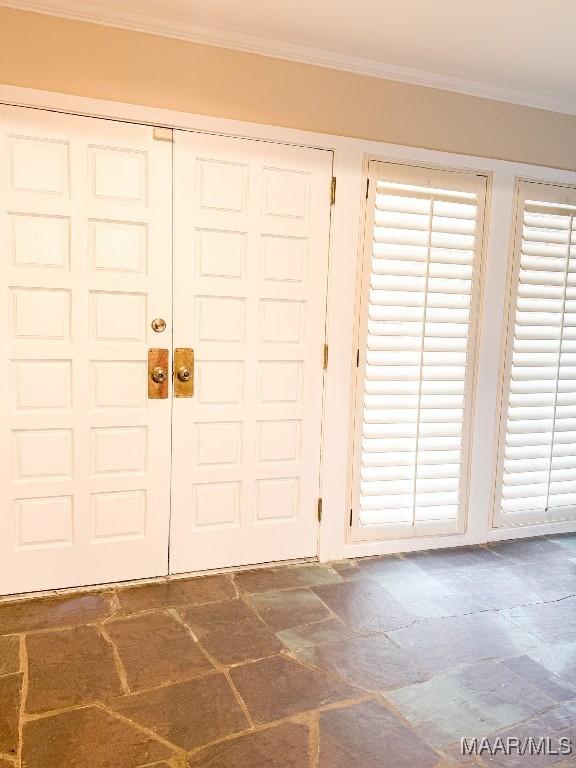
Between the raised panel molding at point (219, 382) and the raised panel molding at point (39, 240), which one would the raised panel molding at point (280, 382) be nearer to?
the raised panel molding at point (219, 382)

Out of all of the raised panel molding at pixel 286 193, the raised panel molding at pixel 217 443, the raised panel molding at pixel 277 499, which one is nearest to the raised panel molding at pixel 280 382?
the raised panel molding at pixel 217 443

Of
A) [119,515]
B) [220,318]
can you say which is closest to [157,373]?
[220,318]

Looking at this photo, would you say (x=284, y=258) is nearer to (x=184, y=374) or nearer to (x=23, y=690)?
(x=184, y=374)

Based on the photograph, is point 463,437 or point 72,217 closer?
point 72,217

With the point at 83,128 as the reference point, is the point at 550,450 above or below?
below

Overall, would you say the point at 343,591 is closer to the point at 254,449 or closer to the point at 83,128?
the point at 254,449

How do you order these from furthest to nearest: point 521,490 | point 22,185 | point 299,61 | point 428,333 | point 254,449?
point 521,490 → point 428,333 → point 254,449 → point 299,61 → point 22,185

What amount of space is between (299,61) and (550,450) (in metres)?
2.75

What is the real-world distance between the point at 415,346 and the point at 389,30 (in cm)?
157

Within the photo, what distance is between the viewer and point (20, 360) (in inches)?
103

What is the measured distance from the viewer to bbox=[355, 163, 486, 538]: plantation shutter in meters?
3.14


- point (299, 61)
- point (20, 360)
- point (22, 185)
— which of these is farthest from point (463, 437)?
point (22, 185)

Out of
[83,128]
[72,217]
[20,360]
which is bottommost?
[20,360]

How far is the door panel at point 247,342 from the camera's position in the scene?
2836 millimetres
